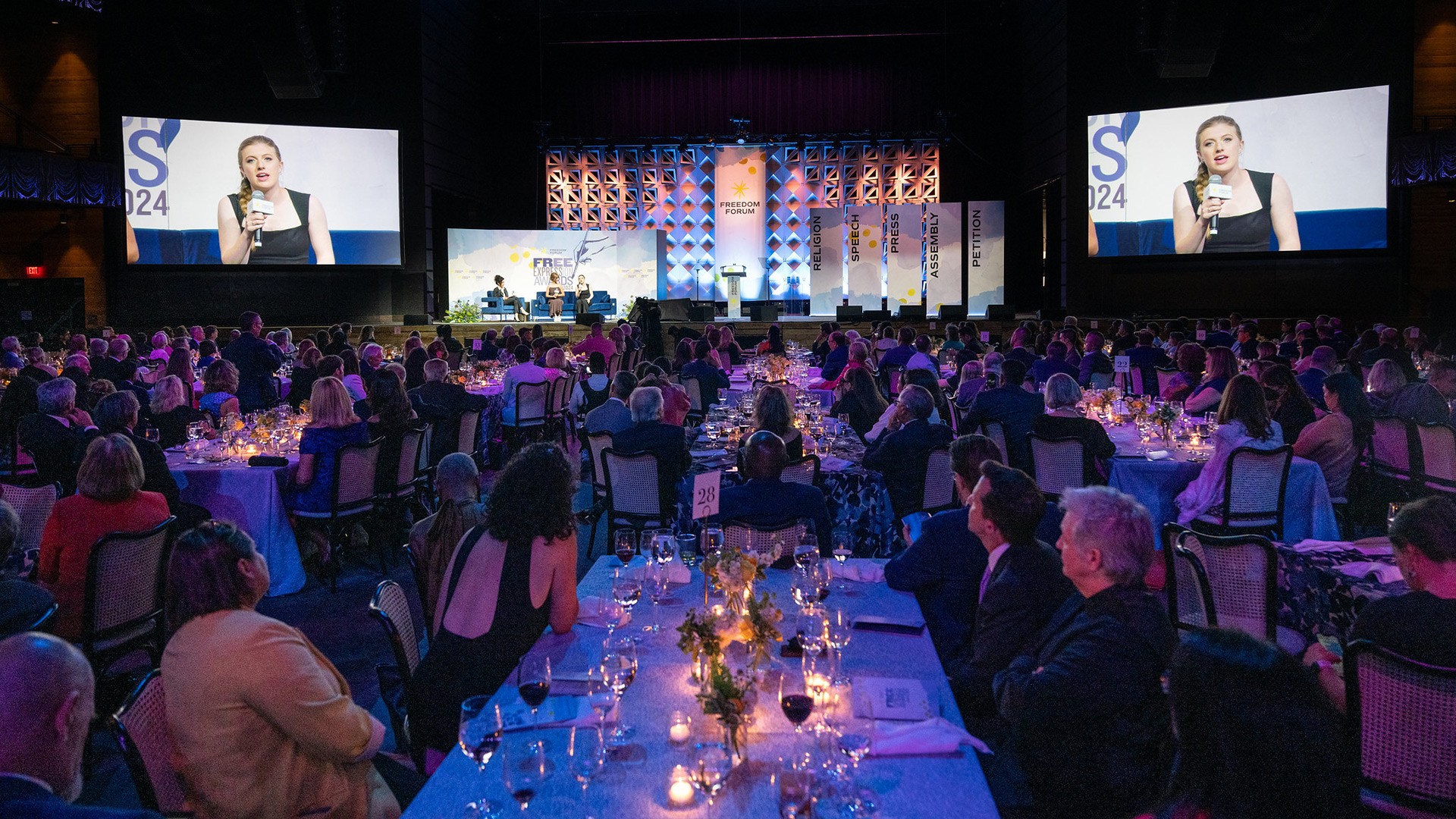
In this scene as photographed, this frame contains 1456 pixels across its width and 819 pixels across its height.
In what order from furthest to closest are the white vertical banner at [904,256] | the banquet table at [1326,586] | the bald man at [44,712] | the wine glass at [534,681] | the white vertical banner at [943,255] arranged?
the white vertical banner at [904,256]
the white vertical banner at [943,255]
the banquet table at [1326,586]
the wine glass at [534,681]
the bald man at [44,712]

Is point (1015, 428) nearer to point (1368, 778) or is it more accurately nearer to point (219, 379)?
point (1368, 778)

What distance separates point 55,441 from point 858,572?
492 centimetres

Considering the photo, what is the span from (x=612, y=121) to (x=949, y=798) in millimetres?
21689

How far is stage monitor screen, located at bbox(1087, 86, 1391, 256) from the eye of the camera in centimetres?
1506

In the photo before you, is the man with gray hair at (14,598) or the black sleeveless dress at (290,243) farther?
the black sleeveless dress at (290,243)

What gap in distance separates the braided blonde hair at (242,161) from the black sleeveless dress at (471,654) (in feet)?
53.5

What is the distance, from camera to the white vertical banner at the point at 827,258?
2045 cm

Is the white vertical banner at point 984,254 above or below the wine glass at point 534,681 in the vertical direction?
above

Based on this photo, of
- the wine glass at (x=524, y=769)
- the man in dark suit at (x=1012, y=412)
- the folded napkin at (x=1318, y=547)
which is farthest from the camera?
the man in dark suit at (x=1012, y=412)

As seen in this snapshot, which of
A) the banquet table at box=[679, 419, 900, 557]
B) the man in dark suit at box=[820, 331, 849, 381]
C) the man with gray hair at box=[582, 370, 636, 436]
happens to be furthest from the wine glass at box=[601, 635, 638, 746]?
the man in dark suit at box=[820, 331, 849, 381]

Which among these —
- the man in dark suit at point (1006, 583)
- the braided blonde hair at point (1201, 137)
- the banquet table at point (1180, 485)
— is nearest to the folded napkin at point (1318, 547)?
the banquet table at point (1180, 485)

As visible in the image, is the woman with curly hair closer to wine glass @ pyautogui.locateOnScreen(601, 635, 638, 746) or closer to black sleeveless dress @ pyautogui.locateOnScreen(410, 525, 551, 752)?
black sleeveless dress @ pyautogui.locateOnScreen(410, 525, 551, 752)

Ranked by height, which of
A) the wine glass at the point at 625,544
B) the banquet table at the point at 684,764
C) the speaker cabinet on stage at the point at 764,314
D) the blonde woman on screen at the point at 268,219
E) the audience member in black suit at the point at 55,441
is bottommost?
the banquet table at the point at 684,764

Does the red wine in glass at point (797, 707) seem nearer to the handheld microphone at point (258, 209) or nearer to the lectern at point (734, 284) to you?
the handheld microphone at point (258, 209)
